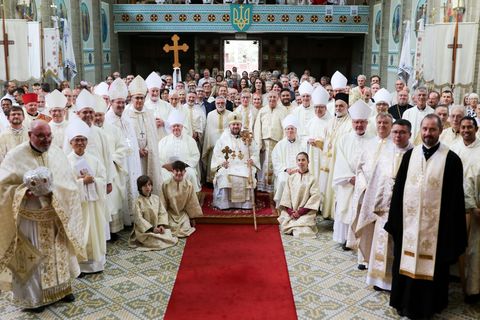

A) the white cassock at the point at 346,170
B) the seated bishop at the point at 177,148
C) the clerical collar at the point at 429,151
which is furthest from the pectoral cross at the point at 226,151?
the clerical collar at the point at 429,151

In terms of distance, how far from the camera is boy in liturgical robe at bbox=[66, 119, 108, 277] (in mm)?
5992

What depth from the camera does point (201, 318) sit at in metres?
5.19

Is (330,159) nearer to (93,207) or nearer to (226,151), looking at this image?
(226,151)

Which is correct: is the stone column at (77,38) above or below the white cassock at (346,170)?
above

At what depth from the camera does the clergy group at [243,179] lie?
496 centimetres

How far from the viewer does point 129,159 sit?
306 inches

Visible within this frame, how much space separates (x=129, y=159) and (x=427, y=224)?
4.36 meters

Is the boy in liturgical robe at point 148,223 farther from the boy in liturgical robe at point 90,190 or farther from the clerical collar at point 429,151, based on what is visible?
the clerical collar at point 429,151

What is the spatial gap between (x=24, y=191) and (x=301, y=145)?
4958 mm

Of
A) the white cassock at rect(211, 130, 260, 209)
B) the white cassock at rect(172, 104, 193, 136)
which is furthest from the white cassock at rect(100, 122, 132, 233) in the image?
the white cassock at rect(172, 104, 193, 136)

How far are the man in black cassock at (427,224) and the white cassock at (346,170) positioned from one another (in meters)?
1.71

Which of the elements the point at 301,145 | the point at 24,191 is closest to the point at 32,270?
the point at 24,191

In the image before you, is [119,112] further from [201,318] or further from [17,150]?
[201,318]

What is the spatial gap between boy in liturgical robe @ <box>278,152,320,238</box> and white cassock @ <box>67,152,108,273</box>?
2.68 meters
